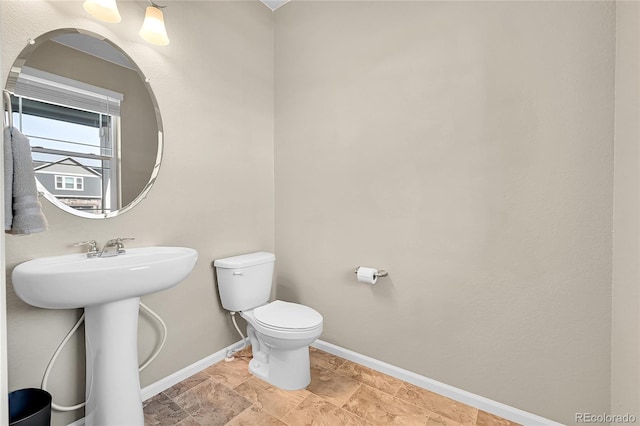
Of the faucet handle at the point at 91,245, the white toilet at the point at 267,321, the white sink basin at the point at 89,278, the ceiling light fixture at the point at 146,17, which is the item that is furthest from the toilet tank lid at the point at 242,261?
the ceiling light fixture at the point at 146,17

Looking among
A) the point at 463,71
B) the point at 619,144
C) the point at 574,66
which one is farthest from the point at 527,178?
the point at 463,71

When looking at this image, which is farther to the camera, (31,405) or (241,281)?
(241,281)

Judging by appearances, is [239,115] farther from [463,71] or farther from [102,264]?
[463,71]

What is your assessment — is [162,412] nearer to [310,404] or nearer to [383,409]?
[310,404]

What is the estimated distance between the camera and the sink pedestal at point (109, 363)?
1223 millimetres

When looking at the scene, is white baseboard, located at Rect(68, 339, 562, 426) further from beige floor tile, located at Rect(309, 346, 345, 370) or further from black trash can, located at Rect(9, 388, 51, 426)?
black trash can, located at Rect(9, 388, 51, 426)

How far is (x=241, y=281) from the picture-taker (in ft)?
6.03

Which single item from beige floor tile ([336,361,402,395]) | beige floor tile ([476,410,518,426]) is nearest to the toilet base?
beige floor tile ([336,361,402,395])

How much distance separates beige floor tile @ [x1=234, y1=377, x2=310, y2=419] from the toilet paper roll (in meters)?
0.73

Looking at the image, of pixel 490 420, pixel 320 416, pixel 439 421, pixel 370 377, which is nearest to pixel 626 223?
pixel 490 420

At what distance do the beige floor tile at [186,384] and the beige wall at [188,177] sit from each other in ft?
0.31

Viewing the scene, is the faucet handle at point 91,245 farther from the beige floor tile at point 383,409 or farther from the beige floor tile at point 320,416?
the beige floor tile at point 383,409

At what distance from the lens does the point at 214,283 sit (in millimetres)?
1910

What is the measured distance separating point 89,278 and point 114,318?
0.86ft
